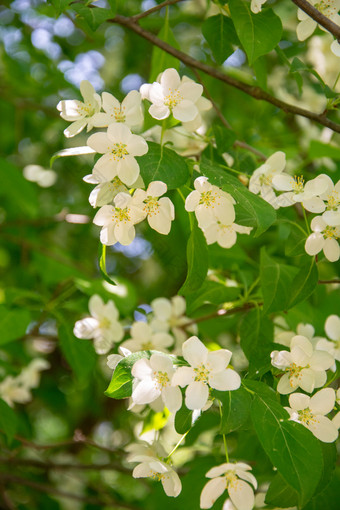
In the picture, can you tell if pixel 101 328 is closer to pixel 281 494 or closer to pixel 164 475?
pixel 164 475

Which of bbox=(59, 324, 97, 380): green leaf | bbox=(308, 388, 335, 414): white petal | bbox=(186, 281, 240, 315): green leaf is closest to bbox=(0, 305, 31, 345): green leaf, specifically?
bbox=(59, 324, 97, 380): green leaf

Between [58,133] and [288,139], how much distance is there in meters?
1.00

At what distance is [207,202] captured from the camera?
914 millimetres

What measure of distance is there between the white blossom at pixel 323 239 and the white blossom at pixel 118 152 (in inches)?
12.6

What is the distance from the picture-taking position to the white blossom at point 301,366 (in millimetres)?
898

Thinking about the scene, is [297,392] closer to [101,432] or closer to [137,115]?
[137,115]

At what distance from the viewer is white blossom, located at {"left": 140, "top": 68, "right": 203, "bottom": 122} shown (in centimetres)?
93

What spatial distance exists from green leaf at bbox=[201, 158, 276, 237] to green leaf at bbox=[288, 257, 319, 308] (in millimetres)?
166

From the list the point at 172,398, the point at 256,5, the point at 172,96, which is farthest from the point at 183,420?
the point at 256,5

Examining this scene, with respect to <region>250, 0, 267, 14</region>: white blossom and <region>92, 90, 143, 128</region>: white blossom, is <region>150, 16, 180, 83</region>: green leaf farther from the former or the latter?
<region>92, 90, 143, 128</region>: white blossom

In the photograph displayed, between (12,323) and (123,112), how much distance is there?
699mm

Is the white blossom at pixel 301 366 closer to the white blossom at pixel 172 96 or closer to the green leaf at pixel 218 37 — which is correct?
the white blossom at pixel 172 96

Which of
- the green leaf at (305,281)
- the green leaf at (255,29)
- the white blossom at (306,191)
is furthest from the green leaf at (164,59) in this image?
the green leaf at (305,281)

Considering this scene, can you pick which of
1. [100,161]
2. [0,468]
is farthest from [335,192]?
[0,468]
